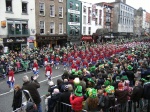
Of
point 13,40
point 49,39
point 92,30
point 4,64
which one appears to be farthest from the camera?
point 92,30

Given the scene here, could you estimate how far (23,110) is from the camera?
21.5 feet

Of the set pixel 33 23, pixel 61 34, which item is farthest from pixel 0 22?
pixel 61 34

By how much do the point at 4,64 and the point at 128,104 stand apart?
1147 centimetres

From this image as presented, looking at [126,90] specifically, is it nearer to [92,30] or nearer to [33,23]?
[33,23]

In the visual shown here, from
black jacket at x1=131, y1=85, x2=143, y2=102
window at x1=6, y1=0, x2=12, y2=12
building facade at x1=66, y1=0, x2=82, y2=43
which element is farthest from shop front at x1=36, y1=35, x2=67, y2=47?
black jacket at x1=131, y1=85, x2=143, y2=102

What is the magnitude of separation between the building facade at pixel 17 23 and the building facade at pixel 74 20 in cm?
880

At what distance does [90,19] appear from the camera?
40.8 metres

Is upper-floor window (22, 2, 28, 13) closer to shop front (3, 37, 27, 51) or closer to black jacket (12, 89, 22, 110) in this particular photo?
shop front (3, 37, 27, 51)

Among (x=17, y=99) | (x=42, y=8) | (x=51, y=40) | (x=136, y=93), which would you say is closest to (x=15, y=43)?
(x=51, y=40)

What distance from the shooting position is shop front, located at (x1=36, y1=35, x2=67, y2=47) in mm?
28234

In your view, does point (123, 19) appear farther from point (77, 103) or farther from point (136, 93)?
point (77, 103)

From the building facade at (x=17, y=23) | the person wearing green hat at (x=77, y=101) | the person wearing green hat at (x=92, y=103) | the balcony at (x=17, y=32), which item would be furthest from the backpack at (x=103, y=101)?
the balcony at (x=17, y=32)

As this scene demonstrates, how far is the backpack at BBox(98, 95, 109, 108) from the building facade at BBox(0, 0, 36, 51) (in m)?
19.8

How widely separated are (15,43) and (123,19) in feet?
135
